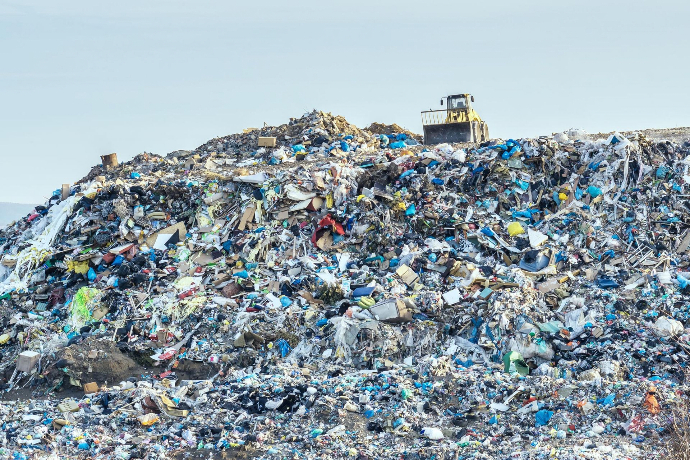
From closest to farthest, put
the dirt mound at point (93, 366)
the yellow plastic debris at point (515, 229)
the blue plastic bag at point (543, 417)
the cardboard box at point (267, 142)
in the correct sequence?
the blue plastic bag at point (543, 417), the dirt mound at point (93, 366), the yellow plastic debris at point (515, 229), the cardboard box at point (267, 142)

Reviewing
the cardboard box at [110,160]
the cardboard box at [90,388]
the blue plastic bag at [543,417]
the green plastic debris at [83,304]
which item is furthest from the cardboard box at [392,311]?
the cardboard box at [110,160]

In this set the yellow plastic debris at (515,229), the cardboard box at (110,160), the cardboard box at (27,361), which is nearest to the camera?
the cardboard box at (27,361)

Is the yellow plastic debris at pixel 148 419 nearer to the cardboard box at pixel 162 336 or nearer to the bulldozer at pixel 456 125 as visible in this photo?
the cardboard box at pixel 162 336

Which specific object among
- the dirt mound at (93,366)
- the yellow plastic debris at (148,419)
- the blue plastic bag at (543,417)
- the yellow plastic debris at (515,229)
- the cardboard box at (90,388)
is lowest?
the blue plastic bag at (543,417)

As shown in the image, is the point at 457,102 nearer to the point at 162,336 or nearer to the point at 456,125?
the point at 456,125

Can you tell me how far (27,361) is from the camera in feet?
32.4

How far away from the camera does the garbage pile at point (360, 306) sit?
757cm

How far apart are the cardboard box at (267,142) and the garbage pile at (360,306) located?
0.77 meters

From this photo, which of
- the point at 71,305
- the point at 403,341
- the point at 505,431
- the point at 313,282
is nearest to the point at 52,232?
the point at 71,305

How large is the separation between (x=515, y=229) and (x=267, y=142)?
6435 millimetres

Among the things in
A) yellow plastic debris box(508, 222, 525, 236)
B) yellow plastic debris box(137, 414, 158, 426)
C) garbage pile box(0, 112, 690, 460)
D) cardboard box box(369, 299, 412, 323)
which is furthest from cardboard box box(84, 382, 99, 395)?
yellow plastic debris box(508, 222, 525, 236)

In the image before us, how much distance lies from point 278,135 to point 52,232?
575 centimetres

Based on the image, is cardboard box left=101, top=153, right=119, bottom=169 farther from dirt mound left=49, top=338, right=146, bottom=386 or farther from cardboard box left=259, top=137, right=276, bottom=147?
dirt mound left=49, top=338, right=146, bottom=386

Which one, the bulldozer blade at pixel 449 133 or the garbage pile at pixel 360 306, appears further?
the bulldozer blade at pixel 449 133
